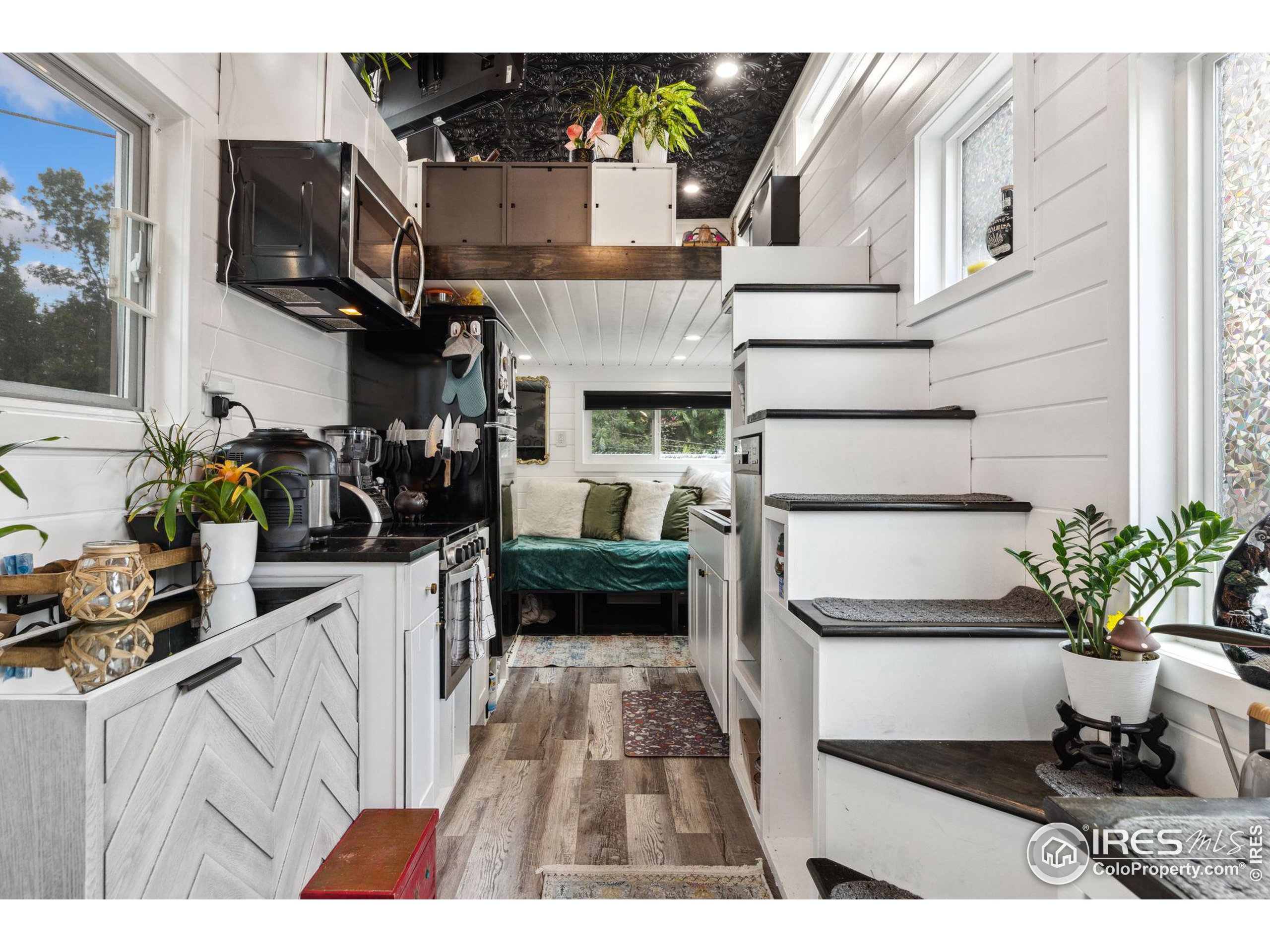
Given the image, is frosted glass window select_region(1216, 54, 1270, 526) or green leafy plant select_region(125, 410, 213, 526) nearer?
frosted glass window select_region(1216, 54, 1270, 526)

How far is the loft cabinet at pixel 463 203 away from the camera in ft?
10.8

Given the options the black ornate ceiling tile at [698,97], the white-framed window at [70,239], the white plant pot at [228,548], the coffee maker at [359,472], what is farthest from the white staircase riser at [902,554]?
the black ornate ceiling tile at [698,97]

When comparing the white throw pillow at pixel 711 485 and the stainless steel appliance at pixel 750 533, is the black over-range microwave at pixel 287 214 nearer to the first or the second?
the stainless steel appliance at pixel 750 533

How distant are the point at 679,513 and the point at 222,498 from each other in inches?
153

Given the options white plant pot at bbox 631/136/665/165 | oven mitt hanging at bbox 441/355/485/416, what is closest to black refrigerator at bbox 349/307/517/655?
oven mitt hanging at bbox 441/355/485/416

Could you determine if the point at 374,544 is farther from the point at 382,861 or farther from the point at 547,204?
the point at 547,204

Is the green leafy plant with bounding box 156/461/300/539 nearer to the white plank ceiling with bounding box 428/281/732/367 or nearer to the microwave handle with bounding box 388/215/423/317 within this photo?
the microwave handle with bounding box 388/215/423/317

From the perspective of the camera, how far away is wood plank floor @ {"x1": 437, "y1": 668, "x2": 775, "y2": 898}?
1939 mm

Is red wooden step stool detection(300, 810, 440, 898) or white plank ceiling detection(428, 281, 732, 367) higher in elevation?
white plank ceiling detection(428, 281, 732, 367)

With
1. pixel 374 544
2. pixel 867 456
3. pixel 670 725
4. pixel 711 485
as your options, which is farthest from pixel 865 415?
pixel 711 485

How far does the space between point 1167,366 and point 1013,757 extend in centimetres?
83

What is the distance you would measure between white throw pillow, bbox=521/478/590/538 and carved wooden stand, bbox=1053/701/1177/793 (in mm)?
4151
